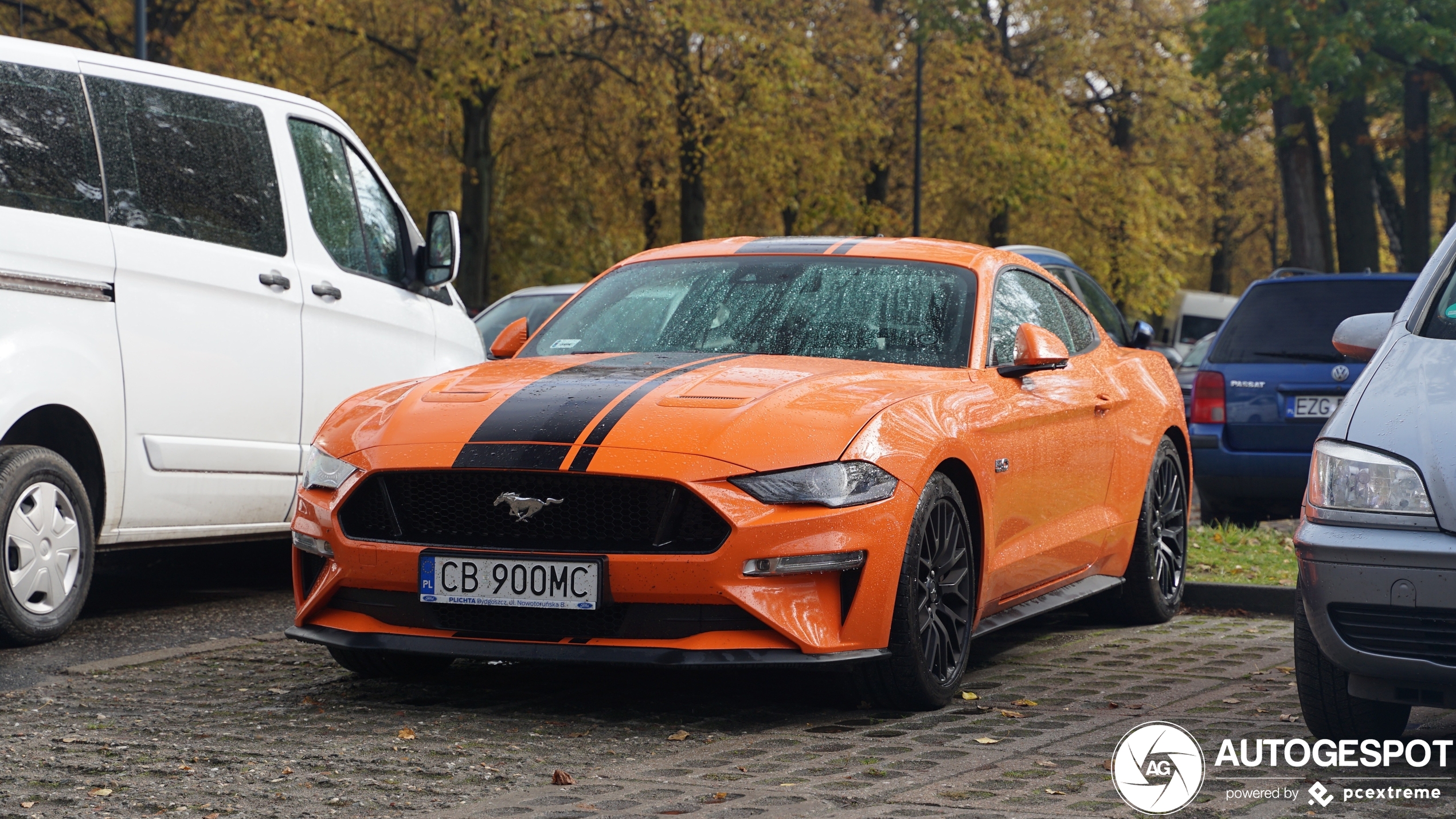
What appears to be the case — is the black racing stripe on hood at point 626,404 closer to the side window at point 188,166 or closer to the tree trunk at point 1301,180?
the side window at point 188,166

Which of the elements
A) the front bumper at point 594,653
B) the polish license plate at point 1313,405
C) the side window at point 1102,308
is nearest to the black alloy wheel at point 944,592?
the front bumper at point 594,653

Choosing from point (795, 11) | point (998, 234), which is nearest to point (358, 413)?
point (795, 11)

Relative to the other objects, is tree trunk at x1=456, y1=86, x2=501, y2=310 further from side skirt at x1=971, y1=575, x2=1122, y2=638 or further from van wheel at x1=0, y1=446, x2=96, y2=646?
side skirt at x1=971, y1=575, x2=1122, y2=638

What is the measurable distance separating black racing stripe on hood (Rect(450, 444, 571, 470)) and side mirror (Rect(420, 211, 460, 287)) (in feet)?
11.1

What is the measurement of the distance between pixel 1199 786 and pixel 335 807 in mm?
2102

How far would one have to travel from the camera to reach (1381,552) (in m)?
4.43

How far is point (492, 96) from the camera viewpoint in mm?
29672

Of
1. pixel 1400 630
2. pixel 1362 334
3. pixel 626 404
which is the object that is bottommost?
pixel 1400 630

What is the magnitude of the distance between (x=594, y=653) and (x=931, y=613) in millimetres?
1076

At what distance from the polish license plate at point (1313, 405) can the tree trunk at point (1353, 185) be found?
11.6 metres

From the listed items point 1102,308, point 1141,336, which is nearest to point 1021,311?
point 1141,336

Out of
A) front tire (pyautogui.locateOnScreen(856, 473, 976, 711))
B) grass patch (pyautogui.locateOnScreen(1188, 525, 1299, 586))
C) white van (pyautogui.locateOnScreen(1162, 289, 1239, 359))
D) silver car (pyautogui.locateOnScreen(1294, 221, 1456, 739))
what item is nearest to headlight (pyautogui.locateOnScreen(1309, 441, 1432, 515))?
silver car (pyautogui.locateOnScreen(1294, 221, 1456, 739))

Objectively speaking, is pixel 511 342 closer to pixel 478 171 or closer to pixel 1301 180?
pixel 1301 180

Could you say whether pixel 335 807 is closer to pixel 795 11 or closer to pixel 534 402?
pixel 534 402
